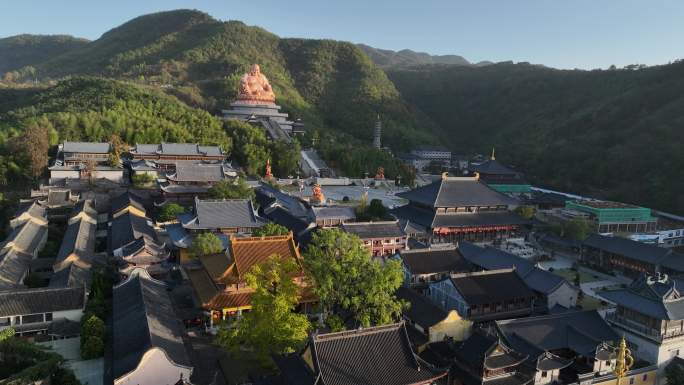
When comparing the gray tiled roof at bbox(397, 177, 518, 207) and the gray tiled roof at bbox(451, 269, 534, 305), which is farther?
the gray tiled roof at bbox(397, 177, 518, 207)

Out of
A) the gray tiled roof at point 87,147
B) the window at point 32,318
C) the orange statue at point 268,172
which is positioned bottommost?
the window at point 32,318

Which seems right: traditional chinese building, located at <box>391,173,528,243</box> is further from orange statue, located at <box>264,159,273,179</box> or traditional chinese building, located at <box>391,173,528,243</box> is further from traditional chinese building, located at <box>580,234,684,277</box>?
orange statue, located at <box>264,159,273,179</box>

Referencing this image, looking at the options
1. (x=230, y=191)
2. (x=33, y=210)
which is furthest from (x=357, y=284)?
(x=33, y=210)

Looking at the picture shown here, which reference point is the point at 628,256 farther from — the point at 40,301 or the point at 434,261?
the point at 40,301

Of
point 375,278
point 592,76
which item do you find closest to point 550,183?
point 592,76

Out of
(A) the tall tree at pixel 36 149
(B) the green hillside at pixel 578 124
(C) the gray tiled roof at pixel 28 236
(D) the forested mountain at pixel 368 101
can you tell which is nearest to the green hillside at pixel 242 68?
(D) the forested mountain at pixel 368 101

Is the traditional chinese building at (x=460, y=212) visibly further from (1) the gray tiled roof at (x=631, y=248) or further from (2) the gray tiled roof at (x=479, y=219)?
(1) the gray tiled roof at (x=631, y=248)

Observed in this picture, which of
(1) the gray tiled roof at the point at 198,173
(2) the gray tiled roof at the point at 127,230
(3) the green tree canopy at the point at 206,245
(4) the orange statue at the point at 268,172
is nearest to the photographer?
(3) the green tree canopy at the point at 206,245

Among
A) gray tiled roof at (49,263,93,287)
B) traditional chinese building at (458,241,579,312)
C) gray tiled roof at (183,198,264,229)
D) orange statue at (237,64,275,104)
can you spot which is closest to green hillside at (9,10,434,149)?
orange statue at (237,64,275,104)
